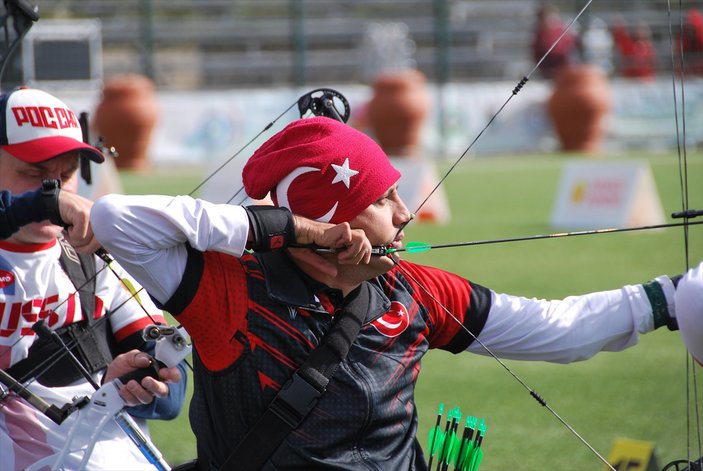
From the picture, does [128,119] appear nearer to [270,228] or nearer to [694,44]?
[694,44]

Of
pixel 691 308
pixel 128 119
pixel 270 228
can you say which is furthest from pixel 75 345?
pixel 128 119

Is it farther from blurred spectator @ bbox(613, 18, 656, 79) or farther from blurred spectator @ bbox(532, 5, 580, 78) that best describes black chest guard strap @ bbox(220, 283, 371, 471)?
blurred spectator @ bbox(613, 18, 656, 79)

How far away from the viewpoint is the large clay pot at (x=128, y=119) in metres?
19.6

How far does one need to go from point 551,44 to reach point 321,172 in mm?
20730

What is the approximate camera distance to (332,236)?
Result: 7.98 feet

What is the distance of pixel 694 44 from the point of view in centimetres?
2344

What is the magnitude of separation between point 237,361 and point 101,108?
18.1 m

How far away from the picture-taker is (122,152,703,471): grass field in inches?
182

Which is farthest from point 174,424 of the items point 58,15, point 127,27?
point 58,15

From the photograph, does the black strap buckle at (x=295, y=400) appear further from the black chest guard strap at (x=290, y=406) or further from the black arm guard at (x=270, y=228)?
the black arm guard at (x=270, y=228)

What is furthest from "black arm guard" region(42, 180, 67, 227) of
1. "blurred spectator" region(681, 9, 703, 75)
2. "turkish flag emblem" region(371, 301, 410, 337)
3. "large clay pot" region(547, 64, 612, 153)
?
"blurred spectator" region(681, 9, 703, 75)

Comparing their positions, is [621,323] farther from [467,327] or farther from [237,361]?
[237,361]

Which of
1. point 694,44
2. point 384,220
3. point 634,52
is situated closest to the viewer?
point 384,220

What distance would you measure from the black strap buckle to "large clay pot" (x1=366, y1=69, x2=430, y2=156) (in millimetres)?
18447
